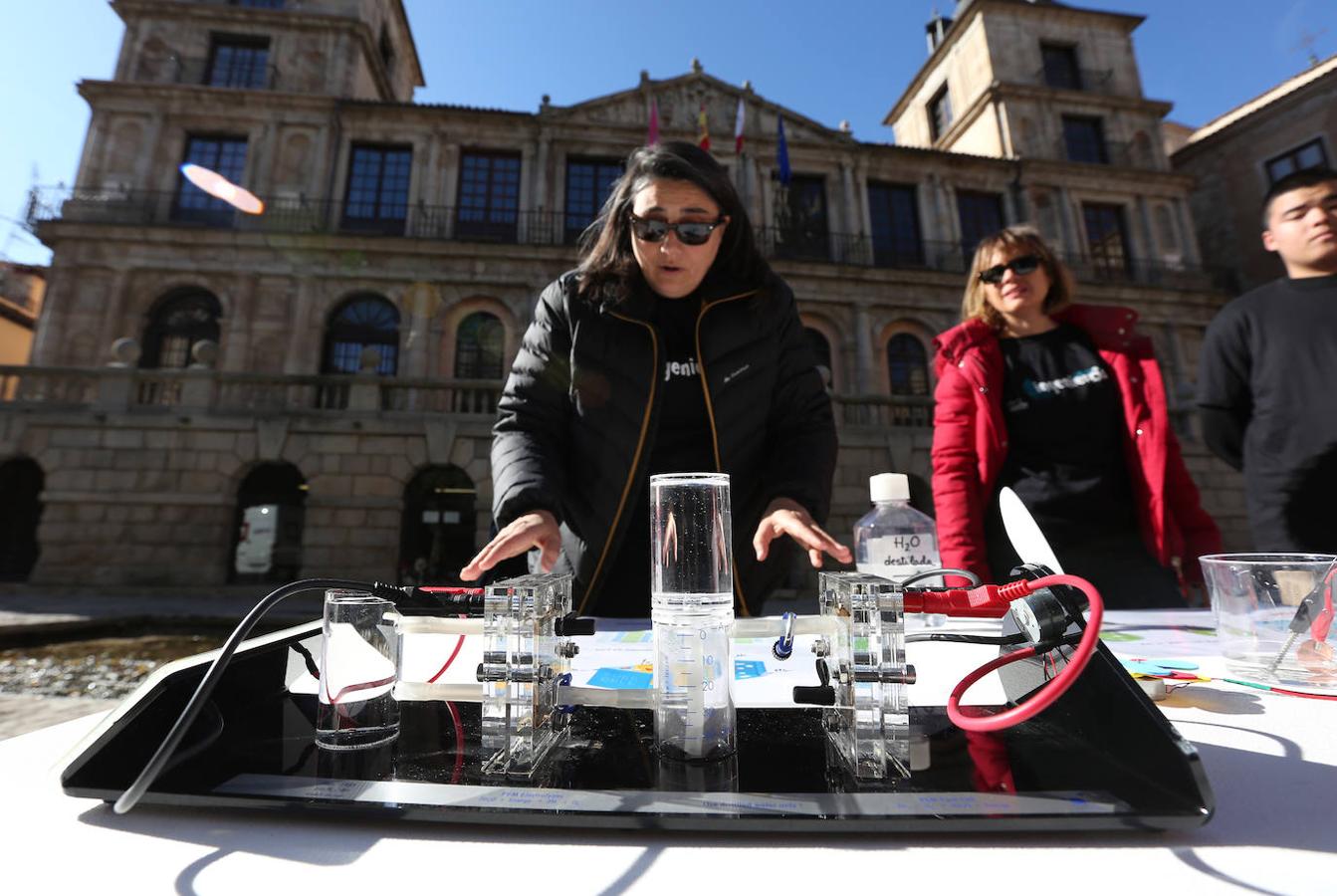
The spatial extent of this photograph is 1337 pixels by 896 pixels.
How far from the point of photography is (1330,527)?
7.13 feet

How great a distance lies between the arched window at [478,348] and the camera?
14.8 m

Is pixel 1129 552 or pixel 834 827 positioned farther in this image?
pixel 1129 552

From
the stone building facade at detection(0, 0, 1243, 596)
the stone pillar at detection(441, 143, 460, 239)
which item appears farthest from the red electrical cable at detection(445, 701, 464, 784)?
the stone pillar at detection(441, 143, 460, 239)

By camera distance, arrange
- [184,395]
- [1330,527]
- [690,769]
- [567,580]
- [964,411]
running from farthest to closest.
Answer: [184,395] → [964,411] → [1330,527] → [567,580] → [690,769]

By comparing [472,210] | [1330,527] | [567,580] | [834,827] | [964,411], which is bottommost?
[834,827]

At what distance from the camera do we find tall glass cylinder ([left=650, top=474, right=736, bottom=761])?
0.71 metres

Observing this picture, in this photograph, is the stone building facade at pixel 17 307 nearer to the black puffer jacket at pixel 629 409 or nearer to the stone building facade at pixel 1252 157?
the black puffer jacket at pixel 629 409

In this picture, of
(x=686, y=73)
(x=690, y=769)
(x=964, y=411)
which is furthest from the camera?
(x=686, y=73)

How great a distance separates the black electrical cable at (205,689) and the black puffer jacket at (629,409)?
0.96 m

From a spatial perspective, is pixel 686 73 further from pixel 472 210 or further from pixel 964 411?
pixel 964 411

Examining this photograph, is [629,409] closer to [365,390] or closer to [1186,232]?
[365,390]

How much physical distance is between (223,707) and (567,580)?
0.47m

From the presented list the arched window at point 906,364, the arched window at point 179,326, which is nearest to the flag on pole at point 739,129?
the arched window at point 906,364

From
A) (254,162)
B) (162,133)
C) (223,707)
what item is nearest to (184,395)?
(254,162)
